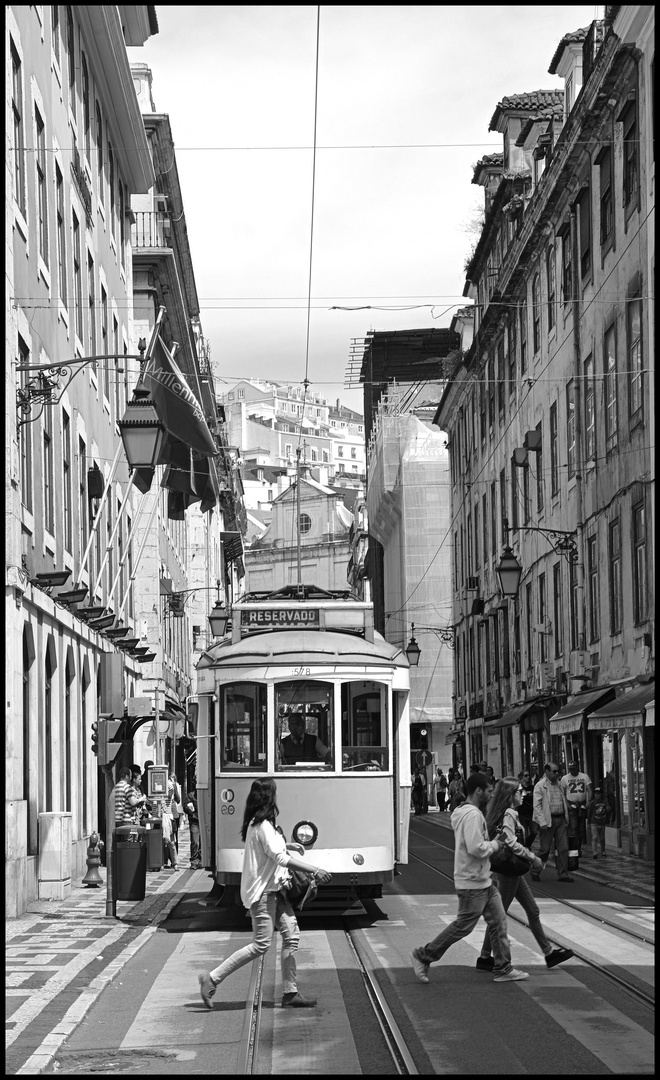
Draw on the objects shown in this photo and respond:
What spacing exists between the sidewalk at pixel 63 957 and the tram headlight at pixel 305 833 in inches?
73.2

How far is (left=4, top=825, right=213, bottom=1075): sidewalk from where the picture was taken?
9.31m

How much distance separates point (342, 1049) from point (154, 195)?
4383 cm

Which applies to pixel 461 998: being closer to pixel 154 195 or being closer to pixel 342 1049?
pixel 342 1049

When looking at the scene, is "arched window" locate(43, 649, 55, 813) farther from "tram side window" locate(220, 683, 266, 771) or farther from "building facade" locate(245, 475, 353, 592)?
"building facade" locate(245, 475, 353, 592)

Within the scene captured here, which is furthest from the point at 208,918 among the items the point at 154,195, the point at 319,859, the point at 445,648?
the point at 445,648

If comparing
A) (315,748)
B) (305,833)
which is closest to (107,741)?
(315,748)

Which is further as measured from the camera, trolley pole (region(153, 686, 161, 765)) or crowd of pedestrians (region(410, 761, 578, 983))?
trolley pole (region(153, 686, 161, 765))

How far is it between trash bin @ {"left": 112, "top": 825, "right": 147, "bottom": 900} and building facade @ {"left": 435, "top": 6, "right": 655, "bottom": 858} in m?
8.96

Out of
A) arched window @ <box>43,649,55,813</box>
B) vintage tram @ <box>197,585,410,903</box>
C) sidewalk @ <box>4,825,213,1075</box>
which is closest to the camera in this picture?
sidewalk @ <box>4,825,213,1075</box>

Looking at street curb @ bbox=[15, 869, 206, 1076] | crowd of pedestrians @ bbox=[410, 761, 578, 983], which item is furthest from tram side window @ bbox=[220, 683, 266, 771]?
crowd of pedestrians @ bbox=[410, 761, 578, 983]

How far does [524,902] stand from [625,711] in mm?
13153

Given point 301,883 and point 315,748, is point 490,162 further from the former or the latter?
point 301,883

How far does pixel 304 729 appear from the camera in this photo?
53.7 feet

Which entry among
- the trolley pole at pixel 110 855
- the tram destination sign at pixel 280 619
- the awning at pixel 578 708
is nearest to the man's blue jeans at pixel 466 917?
the tram destination sign at pixel 280 619
